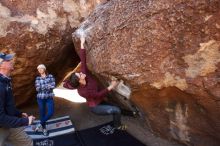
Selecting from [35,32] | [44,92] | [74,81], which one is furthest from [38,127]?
[35,32]

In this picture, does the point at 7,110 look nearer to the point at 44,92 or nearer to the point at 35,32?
the point at 44,92

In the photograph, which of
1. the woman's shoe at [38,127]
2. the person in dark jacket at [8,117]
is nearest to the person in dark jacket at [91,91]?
the woman's shoe at [38,127]

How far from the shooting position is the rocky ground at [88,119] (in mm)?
5319

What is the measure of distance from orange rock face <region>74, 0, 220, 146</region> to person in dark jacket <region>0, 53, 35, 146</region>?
142 cm

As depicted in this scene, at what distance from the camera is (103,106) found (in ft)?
17.6

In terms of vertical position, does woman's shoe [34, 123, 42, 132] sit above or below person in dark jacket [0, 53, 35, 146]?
below

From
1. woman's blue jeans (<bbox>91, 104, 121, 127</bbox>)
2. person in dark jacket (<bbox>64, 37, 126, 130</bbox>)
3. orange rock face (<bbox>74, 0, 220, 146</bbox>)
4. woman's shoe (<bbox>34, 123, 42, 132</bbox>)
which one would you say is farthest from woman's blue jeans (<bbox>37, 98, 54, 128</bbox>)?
orange rock face (<bbox>74, 0, 220, 146</bbox>)

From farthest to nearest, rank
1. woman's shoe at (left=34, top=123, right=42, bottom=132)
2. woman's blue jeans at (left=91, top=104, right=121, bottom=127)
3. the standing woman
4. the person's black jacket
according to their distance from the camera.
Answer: woman's shoe at (left=34, top=123, right=42, bottom=132), the standing woman, woman's blue jeans at (left=91, top=104, right=121, bottom=127), the person's black jacket

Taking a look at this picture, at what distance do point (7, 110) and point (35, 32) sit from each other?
244 centimetres

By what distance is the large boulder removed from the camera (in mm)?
6082

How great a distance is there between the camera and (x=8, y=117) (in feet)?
12.5

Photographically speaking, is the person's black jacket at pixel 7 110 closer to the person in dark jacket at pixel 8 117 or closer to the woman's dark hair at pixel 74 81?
the person in dark jacket at pixel 8 117

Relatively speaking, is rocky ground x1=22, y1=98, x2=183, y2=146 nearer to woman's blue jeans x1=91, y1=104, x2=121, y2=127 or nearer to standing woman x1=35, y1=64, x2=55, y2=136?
woman's blue jeans x1=91, y1=104, x2=121, y2=127

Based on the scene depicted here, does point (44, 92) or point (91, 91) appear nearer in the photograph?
point (91, 91)
